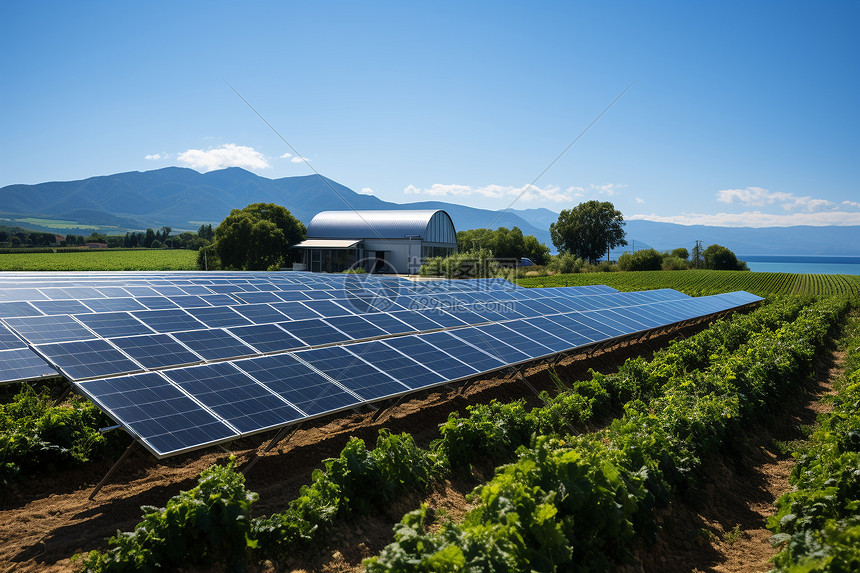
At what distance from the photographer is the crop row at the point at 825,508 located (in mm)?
4871

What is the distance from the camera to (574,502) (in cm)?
614

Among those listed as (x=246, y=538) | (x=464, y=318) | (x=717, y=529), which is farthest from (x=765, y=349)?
(x=246, y=538)

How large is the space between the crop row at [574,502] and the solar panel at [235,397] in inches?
123

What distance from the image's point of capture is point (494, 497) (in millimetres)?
5797

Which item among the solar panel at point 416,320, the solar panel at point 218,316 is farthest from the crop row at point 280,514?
the solar panel at point 416,320

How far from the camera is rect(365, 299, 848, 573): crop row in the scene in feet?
16.0

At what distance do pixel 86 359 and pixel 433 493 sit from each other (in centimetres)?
676

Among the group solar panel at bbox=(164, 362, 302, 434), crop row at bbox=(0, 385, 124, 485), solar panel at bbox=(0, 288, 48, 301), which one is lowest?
crop row at bbox=(0, 385, 124, 485)

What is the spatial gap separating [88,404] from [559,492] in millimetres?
10153

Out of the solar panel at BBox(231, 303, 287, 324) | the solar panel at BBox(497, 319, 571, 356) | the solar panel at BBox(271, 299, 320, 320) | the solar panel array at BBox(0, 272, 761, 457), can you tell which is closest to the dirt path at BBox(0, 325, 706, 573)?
the solar panel array at BBox(0, 272, 761, 457)

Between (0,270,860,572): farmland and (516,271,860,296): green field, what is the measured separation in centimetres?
4942

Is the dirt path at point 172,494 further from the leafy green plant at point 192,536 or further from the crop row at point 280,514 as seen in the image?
the leafy green plant at point 192,536

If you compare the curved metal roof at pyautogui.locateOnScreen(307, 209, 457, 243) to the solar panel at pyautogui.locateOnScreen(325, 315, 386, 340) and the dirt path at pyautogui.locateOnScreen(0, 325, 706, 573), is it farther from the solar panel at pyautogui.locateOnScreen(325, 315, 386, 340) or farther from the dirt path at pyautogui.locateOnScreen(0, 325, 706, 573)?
the dirt path at pyautogui.locateOnScreen(0, 325, 706, 573)

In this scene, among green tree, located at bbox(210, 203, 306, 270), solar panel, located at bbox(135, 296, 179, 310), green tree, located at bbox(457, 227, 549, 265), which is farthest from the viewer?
green tree, located at bbox(457, 227, 549, 265)
